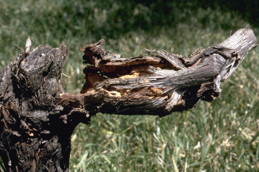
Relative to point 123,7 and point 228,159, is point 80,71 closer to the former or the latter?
point 228,159

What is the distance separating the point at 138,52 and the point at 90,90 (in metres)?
2.26

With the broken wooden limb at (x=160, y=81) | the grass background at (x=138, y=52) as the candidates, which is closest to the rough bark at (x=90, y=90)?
the broken wooden limb at (x=160, y=81)

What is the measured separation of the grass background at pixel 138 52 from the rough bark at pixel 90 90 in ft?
1.69

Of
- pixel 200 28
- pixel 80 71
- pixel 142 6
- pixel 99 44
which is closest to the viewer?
pixel 99 44

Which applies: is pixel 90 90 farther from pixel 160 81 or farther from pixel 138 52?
pixel 138 52

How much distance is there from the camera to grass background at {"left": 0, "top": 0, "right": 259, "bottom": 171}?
244 cm

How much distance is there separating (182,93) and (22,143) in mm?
626

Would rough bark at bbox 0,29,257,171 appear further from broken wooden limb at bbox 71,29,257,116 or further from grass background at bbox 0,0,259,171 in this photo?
grass background at bbox 0,0,259,171

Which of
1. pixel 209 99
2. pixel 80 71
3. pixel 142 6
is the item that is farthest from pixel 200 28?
pixel 209 99

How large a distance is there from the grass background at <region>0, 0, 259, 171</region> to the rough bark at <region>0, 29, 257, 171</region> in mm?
514

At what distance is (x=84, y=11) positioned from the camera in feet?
18.0

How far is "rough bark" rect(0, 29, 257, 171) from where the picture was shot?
148 centimetres

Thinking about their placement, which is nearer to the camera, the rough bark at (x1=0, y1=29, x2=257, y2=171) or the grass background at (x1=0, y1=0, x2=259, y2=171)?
the rough bark at (x1=0, y1=29, x2=257, y2=171)

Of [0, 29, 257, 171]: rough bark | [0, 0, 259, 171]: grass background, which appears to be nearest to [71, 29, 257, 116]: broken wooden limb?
[0, 29, 257, 171]: rough bark
